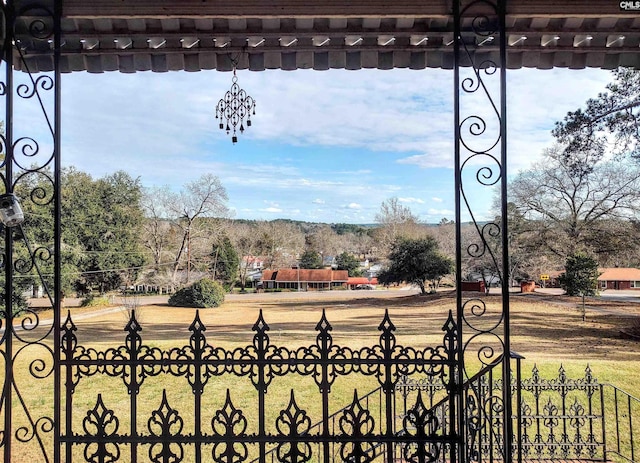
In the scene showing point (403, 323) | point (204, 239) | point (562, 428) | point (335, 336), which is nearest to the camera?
point (562, 428)

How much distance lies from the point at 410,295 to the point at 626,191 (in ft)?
12.1

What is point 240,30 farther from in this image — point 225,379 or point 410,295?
point 410,295

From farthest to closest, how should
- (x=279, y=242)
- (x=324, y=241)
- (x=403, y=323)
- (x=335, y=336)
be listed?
(x=279, y=242)
(x=324, y=241)
(x=403, y=323)
(x=335, y=336)

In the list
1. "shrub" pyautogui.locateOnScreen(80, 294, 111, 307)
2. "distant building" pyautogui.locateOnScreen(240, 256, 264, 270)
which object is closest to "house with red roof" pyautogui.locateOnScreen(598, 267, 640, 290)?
"distant building" pyautogui.locateOnScreen(240, 256, 264, 270)

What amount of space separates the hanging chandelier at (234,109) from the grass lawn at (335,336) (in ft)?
9.45

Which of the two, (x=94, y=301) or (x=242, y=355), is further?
(x=94, y=301)

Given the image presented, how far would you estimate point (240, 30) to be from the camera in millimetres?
1490

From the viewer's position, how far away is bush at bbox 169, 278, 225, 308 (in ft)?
22.8

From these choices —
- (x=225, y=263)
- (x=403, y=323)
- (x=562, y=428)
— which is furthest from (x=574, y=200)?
(x=225, y=263)

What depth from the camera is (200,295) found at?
6934 mm

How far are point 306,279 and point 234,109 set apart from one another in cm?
503

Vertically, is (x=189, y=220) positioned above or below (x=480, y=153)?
Result: above

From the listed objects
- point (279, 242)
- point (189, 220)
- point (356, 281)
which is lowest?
point (356, 281)

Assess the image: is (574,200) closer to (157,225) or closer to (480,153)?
(480,153)
